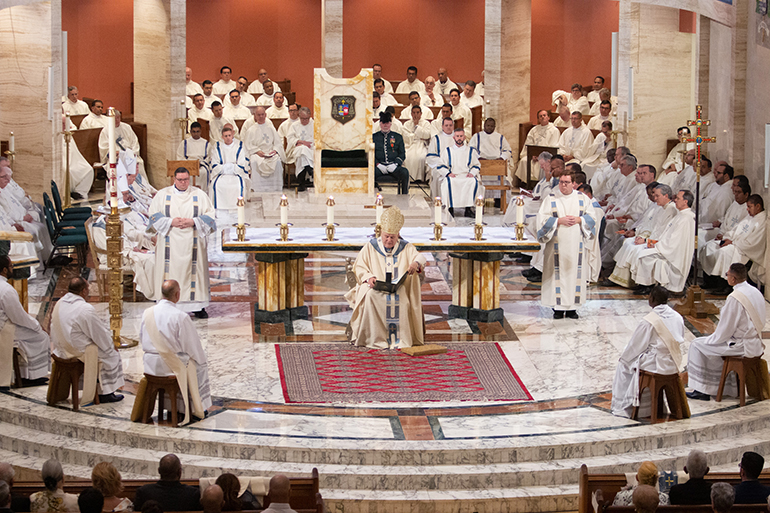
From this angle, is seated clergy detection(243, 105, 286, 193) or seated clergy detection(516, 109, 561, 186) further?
seated clergy detection(516, 109, 561, 186)

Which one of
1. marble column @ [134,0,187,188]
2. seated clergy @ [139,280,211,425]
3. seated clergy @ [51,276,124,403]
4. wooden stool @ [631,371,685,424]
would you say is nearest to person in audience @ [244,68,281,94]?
marble column @ [134,0,187,188]

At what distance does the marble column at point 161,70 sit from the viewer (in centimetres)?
1706

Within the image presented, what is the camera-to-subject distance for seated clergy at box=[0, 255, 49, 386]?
8352 millimetres

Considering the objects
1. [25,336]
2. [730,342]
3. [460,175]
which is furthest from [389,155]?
[730,342]

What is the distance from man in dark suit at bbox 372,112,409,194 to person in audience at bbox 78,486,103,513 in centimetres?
1090

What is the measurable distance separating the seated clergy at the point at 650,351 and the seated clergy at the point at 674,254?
11.9 ft

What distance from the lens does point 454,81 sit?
2233 centimetres

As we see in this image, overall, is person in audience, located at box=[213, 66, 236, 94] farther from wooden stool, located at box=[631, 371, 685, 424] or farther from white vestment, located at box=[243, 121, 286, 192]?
wooden stool, located at box=[631, 371, 685, 424]

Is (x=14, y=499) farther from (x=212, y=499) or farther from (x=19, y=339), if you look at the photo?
(x=19, y=339)

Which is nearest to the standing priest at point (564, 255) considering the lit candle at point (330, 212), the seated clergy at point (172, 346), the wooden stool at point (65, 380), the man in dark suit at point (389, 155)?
the lit candle at point (330, 212)

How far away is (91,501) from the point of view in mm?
5250

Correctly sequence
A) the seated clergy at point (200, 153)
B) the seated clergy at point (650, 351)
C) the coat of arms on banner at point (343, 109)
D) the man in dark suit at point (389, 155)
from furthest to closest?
the seated clergy at point (200, 153), the man in dark suit at point (389, 155), the coat of arms on banner at point (343, 109), the seated clergy at point (650, 351)

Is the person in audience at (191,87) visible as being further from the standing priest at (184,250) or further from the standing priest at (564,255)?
Answer: the standing priest at (564,255)

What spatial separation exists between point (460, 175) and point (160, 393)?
27.8 feet
